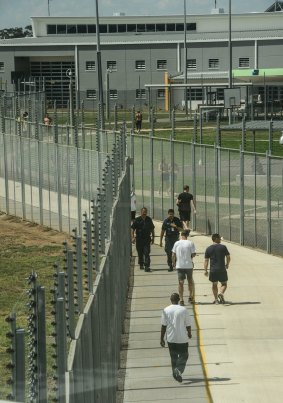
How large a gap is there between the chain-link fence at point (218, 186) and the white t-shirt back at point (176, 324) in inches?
435

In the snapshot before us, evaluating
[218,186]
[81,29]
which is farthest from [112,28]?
[218,186]

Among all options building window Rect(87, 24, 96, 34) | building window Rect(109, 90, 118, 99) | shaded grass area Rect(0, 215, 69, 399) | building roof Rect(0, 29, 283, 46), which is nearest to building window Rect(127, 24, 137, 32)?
building window Rect(87, 24, 96, 34)

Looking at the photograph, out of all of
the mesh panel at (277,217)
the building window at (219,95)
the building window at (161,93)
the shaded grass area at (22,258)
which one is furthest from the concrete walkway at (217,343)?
the building window at (161,93)

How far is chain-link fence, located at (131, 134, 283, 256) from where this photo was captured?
26375 mm

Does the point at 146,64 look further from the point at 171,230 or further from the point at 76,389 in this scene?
the point at 76,389

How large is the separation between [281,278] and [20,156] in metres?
11.9

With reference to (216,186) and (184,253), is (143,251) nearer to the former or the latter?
(184,253)

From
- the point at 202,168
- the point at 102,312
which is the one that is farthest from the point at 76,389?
the point at 202,168

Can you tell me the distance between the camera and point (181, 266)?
1970 cm

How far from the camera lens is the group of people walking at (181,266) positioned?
1459 centimetres

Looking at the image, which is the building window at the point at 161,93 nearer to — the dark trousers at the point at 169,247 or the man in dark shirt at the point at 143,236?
the man in dark shirt at the point at 143,236

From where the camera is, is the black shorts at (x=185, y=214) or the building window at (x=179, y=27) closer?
the black shorts at (x=185, y=214)

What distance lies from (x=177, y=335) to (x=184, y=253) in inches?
199

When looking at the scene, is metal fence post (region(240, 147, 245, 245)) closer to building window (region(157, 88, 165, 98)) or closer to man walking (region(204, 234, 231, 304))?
man walking (region(204, 234, 231, 304))
